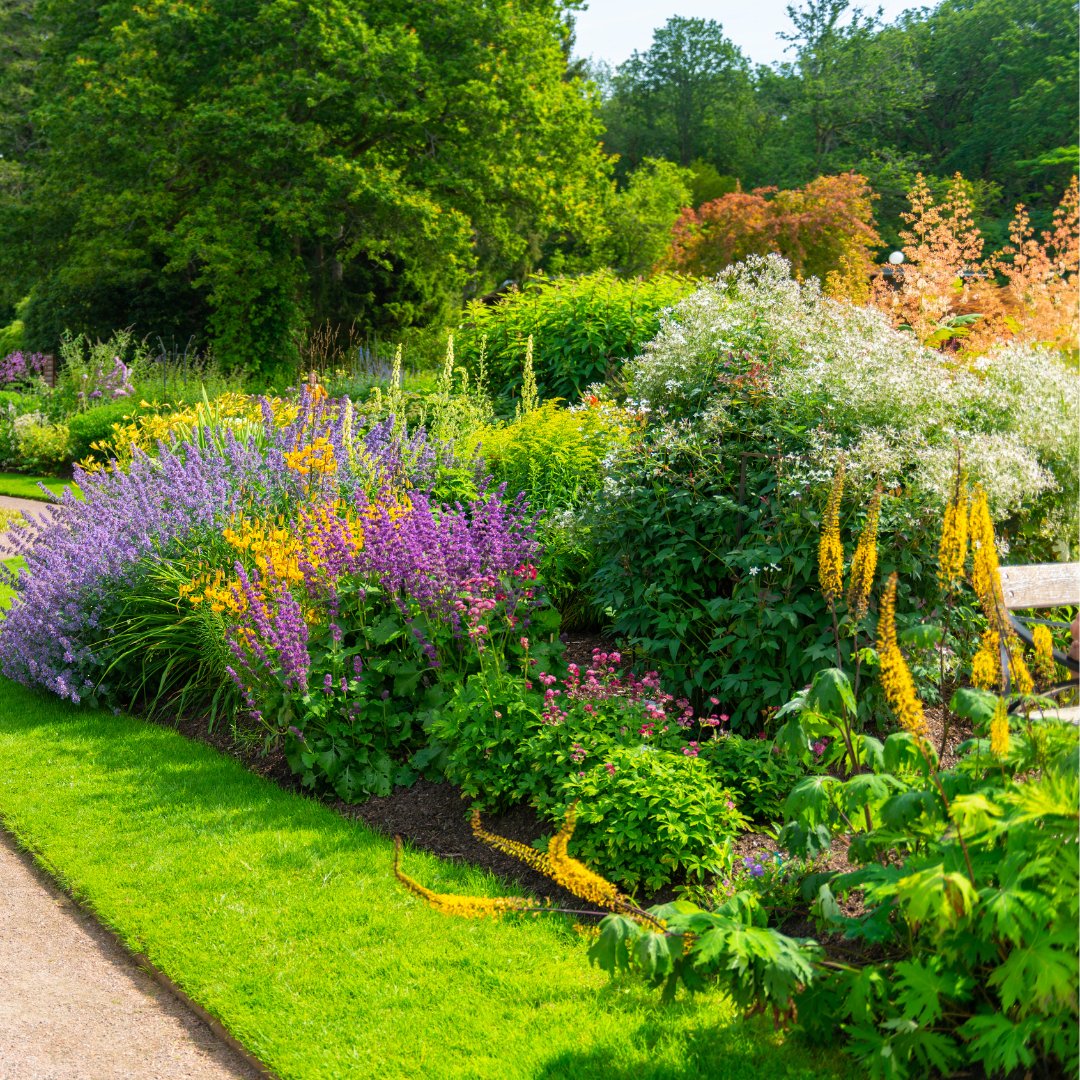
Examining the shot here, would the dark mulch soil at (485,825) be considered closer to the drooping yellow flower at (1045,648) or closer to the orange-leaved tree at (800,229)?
the drooping yellow flower at (1045,648)

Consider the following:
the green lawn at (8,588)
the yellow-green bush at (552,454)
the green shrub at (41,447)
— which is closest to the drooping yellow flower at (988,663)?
the yellow-green bush at (552,454)

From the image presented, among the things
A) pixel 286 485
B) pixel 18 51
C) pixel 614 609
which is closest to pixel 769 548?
pixel 614 609

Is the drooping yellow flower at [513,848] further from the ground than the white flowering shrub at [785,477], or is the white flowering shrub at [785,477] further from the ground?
the white flowering shrub at [785,477]

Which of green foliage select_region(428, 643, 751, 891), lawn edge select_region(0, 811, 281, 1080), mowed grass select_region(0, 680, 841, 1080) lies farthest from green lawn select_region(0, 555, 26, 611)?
green foliage select_region(428, 643, 751, 891)

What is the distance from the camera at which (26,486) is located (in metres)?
13.7

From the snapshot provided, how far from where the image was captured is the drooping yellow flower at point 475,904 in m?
3.64

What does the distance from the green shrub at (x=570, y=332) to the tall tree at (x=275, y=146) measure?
10.6 metres

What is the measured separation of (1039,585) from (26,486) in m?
13.2

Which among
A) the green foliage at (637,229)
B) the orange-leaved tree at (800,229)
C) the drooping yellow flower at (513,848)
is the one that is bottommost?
the drooping yellow flower at (513,848)

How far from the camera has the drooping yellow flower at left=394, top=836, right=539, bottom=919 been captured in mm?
3645

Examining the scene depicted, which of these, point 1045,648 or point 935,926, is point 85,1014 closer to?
point 935,926

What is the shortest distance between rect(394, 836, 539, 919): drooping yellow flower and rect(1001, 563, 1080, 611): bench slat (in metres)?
1.93

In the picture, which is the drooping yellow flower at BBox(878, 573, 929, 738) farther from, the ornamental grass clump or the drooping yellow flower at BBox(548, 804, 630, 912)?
the ornamental grass clump

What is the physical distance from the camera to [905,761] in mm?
2838
